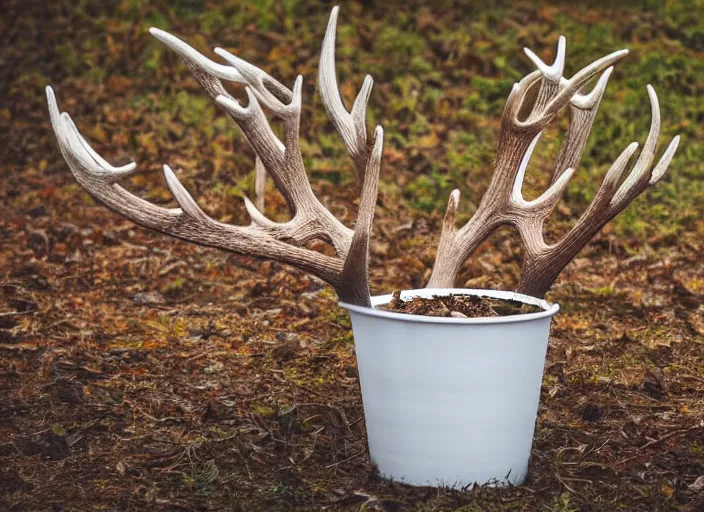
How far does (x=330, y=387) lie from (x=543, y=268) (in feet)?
3.54

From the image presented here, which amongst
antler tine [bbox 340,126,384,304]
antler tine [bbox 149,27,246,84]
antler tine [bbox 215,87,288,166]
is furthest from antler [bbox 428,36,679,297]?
antler tine [bbox 149,27,246,84]

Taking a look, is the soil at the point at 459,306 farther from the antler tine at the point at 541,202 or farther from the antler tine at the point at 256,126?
the antler tine at the point at 256,126

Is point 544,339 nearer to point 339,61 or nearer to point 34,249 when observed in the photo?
point 34,249

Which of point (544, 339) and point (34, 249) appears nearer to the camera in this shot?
point (544, 339)

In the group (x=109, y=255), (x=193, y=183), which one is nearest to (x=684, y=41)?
(x=193, y=183)

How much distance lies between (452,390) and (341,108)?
2.89ft

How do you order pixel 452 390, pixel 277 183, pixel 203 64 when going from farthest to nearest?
pixel 277 183
pixel 203 64
pixel 452 390

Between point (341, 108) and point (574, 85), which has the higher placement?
point (574, 85)

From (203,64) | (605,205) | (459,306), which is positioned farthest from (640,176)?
(203,64)

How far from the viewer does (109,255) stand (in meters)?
4.93

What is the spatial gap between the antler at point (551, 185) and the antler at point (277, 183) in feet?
1.24

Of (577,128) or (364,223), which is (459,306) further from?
(577,128)

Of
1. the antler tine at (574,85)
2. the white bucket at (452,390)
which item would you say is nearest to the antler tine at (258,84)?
the white bucket at (452,390)

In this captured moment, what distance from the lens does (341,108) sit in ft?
9.21
